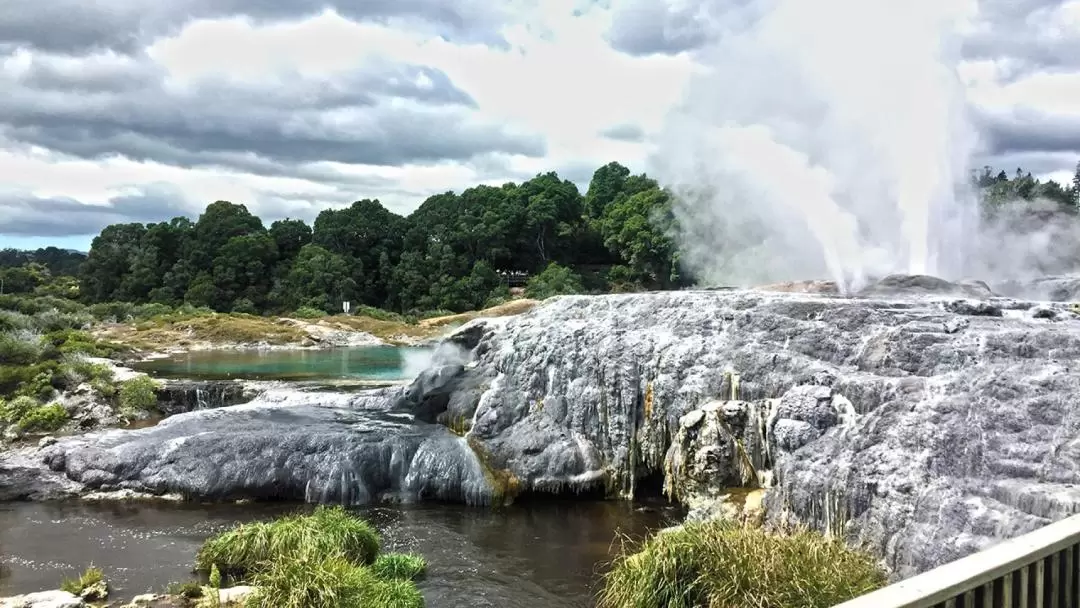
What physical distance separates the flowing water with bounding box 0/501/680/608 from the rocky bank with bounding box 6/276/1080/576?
83cm

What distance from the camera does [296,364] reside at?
121 feet

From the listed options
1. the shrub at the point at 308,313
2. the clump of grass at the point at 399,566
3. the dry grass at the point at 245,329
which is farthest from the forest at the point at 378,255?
the clump of grass at the point at 399,566

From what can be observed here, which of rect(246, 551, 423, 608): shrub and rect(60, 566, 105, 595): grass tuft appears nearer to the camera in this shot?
rect(246, 551, 423, 608): shrub

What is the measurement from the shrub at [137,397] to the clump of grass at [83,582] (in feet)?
43.8

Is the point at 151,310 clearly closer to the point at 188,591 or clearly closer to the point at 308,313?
the point at 308,313

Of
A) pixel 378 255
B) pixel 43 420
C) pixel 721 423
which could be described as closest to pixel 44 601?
pixel 721 423

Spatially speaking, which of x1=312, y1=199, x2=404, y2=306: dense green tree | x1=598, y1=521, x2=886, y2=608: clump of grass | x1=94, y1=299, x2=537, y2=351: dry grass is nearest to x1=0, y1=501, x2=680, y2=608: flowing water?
x1=598, y1=521, x2=886, y2=608: clump of grass

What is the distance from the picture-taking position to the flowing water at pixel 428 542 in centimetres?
1134

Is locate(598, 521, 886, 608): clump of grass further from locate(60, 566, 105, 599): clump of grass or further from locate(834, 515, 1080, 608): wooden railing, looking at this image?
locate(60, 566, 105, 599): clump of grass

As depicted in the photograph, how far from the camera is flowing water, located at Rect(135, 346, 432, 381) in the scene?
103 ft

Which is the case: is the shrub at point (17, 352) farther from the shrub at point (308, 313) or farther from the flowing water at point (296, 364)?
the shrub at point (308, 313)

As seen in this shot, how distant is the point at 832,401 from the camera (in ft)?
38.4

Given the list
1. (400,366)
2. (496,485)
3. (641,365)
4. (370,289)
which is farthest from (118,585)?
(370,289)

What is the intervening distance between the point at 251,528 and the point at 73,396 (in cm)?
1620
